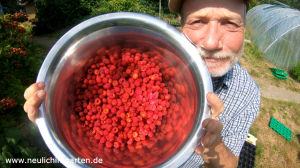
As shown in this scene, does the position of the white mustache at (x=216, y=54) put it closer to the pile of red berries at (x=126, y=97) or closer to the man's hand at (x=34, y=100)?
the pile of red berries at (x=126, y=97)

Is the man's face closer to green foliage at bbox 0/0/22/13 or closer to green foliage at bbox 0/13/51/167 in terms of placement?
green foliage at bbox 0/13/51/167

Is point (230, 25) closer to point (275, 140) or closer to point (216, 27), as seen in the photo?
point (216, 27)

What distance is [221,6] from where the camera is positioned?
110cm

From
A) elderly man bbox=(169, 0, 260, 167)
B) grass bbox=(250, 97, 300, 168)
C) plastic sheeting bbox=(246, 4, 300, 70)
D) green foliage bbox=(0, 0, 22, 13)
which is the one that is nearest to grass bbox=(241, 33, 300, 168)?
grass bbox=(250, 97, 300, 168)

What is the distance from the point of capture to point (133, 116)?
128 cm

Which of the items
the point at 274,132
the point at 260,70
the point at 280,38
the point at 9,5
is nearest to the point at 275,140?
the point at 274,132

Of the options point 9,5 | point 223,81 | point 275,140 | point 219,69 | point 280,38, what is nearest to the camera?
point 219,69

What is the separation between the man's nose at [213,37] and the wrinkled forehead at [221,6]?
96 millimetres

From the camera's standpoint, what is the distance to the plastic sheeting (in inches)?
269

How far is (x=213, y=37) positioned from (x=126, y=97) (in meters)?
0.70

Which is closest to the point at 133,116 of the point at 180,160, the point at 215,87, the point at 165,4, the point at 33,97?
the point at 180,160

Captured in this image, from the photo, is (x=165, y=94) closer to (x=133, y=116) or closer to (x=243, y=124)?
(x=133, y=116)

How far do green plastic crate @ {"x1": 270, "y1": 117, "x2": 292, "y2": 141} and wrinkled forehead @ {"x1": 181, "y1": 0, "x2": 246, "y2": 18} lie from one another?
4087 mm

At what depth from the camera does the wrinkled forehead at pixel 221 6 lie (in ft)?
3.59
